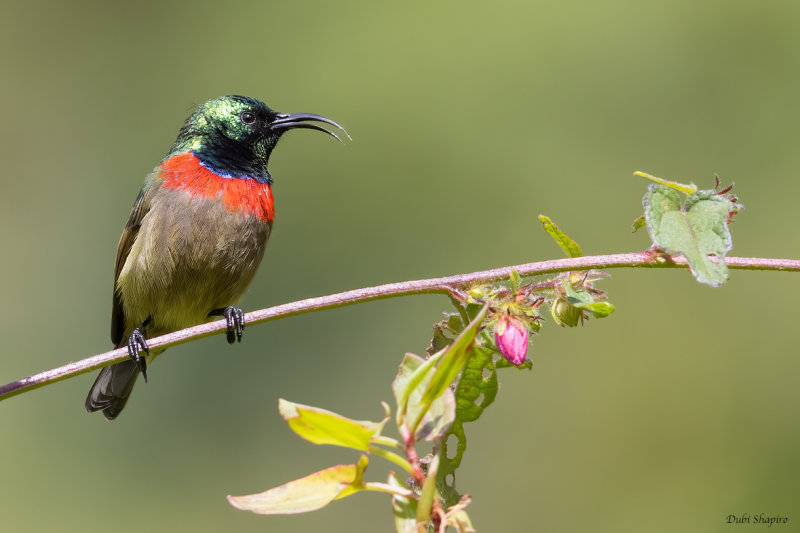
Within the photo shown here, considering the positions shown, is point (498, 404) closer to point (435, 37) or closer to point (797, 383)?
point (797, 383)

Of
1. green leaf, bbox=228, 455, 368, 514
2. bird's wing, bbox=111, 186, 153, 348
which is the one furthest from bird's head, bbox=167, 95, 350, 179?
green leaf, bbox=228, 455, 368, 514

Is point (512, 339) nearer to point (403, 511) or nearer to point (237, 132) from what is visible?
point (403, 511)

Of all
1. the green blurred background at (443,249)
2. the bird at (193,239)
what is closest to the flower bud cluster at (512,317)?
the bird at (193,239)

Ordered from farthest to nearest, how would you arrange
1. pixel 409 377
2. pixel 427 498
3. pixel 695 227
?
pixel 695 227 → pixel 409 377 → pixel 427 498

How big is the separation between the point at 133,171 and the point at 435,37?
3.45 meters

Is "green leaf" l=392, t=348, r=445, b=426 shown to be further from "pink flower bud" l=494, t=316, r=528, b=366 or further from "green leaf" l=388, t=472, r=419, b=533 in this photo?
"pink flower bud" l=494, t=316, r=528, b=366

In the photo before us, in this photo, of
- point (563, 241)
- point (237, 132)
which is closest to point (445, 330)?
point (563, 241)

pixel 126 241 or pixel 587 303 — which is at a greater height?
pixel 587 303

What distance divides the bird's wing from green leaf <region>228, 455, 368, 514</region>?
2939mm

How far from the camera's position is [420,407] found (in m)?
1.50

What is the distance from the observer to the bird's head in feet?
14.5

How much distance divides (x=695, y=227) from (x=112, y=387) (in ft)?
11.5

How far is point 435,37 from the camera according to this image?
9219 mm

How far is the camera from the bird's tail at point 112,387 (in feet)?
14.9
